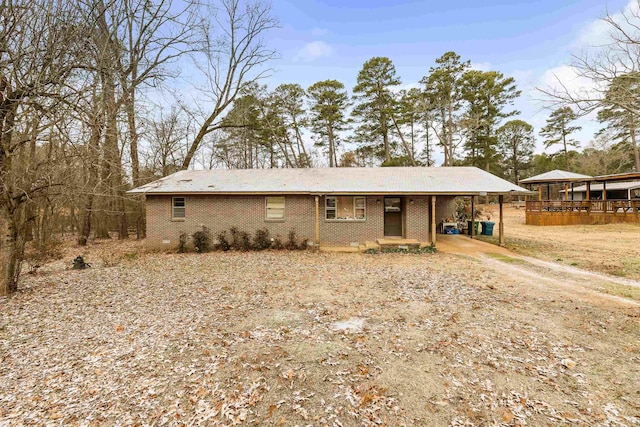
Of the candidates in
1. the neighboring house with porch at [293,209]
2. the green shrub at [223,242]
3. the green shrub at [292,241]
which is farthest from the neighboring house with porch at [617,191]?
the green shrub at [223,242]

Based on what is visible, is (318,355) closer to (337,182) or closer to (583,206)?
(337,182)

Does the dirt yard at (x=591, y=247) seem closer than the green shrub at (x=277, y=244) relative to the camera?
Yes

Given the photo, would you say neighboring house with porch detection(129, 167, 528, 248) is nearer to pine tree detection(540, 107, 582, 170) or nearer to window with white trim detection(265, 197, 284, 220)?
window with white trim detection(265, 197, 284, 220)

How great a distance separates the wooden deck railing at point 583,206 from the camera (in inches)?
765

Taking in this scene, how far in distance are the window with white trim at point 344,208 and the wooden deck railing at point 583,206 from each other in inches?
588

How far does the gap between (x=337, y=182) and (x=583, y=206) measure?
1830 centimetres

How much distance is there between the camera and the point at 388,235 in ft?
45.0

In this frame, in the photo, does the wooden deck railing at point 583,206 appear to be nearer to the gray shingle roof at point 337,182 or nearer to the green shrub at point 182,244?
the gray shingle roof at point 337,182

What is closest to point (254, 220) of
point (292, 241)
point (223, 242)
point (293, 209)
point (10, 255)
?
point (223, 242)

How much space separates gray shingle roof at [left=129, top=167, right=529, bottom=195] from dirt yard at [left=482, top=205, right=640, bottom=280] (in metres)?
2.69

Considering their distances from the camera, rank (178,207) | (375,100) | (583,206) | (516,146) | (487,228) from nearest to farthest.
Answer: (178,207)
(487,228)
(583,206)
(375,100)
(516,146)

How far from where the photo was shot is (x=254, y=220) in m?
13.3

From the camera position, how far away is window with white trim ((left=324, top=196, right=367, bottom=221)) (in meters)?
13.3

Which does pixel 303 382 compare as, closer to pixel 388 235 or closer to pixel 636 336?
pixel 636 336
